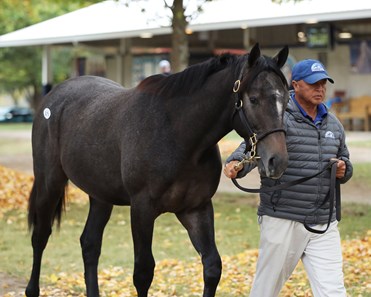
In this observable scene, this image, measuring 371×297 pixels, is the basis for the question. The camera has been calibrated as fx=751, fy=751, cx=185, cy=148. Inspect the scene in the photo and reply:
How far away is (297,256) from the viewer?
4.61 m

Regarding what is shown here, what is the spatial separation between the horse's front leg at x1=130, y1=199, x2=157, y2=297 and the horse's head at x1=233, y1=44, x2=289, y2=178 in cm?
99

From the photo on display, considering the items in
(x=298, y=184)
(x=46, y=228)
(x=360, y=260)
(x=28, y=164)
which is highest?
(x=298, y=184)

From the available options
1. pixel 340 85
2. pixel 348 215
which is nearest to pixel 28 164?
pixel 348 215

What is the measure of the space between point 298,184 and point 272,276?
601 mm

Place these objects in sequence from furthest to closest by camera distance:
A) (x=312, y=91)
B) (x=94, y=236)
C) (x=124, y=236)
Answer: (x=124, y=236) < (x=94, y=236) < (x=312, y=91)

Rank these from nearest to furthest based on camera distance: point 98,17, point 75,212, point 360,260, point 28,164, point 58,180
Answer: point 58,180 < point 360,260 < point 75,212 < point 28,164 < point 98,17

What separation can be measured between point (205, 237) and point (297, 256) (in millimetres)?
796

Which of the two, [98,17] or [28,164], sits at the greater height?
[98,17]

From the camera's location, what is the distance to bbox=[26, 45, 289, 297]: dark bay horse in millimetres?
4387

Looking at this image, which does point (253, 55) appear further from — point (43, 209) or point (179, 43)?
point (179, 43)

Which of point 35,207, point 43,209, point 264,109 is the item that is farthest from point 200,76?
point 35,207

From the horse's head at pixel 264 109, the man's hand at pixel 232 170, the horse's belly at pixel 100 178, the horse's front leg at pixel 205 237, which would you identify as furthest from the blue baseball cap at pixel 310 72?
the horse's belly at pixel 100 178

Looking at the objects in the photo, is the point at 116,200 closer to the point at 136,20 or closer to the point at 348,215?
the point at 348,215

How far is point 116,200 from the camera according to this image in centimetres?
567
